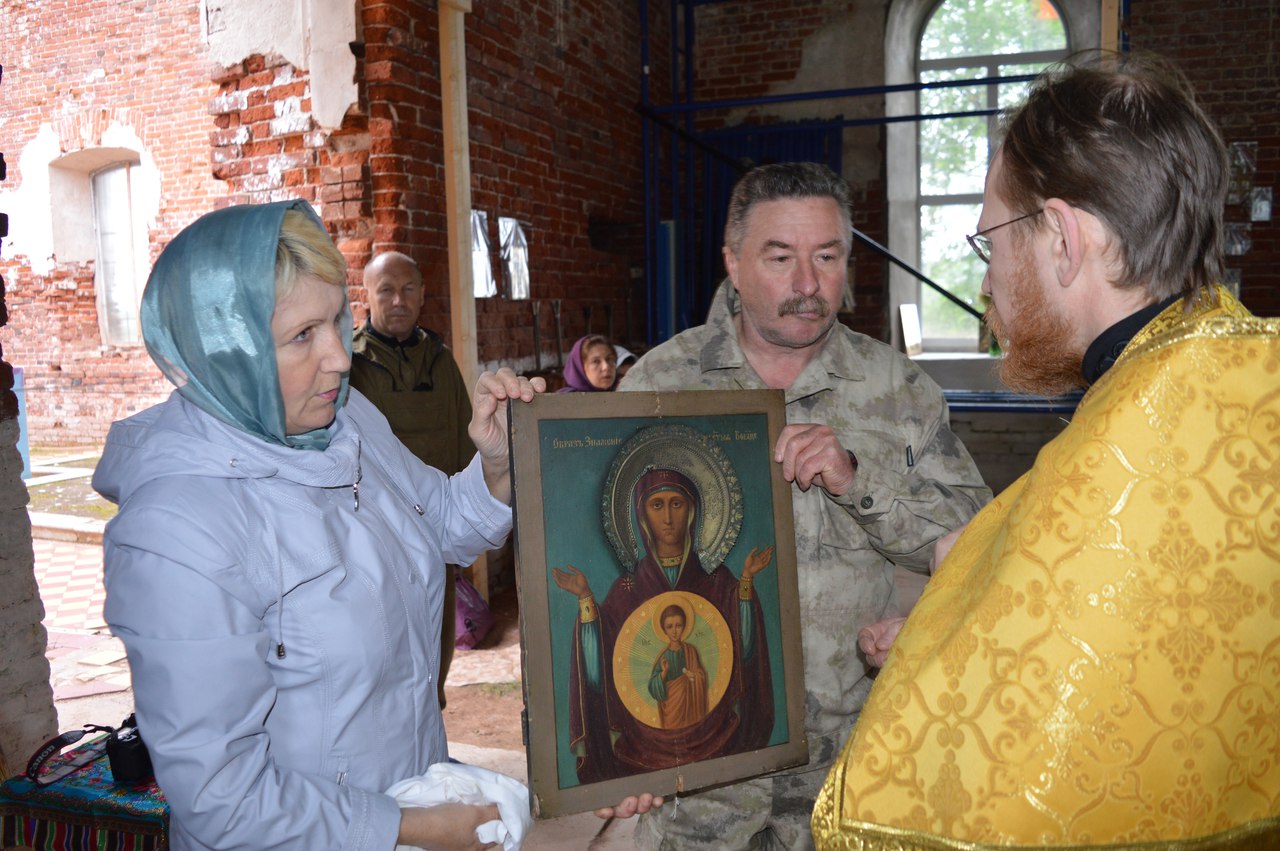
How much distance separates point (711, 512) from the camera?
64.4 inches

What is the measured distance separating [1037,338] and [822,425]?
594mm

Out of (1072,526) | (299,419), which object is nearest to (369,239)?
(299,419)

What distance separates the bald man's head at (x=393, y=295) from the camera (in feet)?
14.1

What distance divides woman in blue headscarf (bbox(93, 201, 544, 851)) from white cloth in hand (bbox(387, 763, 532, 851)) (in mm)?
23

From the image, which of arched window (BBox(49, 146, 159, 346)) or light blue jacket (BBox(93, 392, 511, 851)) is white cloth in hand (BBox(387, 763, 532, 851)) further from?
arched window (BBox(49, 146, 159, 346))

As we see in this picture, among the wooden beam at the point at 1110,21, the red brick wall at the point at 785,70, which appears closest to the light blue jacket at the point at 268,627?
the wooden beam at the point at 1110,21

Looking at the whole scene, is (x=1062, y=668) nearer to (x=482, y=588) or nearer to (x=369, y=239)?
(x=369, y=239)

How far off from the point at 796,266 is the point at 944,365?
7.79 m

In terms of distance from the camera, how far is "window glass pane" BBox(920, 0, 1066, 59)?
32.8 ft

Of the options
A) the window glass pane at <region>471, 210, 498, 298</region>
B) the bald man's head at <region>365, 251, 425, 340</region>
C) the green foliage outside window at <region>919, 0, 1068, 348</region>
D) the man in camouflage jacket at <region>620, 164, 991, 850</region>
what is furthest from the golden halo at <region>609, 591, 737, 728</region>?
the green foliage outside window at <region>919, 0, 1068, 348</region>

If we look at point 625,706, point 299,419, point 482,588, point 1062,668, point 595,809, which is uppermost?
point 299,419

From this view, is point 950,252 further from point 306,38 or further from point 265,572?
point 265,572

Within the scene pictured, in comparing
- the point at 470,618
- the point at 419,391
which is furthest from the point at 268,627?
the point at 470,618

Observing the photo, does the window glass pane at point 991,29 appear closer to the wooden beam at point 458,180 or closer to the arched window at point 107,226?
the wooden beam at point 458,180
